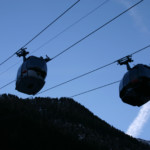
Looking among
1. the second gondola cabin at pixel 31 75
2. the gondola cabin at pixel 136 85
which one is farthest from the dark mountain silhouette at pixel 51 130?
the gondola cabin at pixel 136 85

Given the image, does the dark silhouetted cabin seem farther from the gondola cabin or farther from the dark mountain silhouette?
the dark mountain silhouette

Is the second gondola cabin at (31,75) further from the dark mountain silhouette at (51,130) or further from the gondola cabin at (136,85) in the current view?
the dark mountain silhouette at (51,130)

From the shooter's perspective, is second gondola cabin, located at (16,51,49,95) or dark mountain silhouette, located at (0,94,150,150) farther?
dark mountain silhouette, located at (0,94,150,150)

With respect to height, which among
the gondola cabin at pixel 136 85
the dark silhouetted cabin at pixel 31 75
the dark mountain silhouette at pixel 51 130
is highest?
the dark mountain silhouette at pixel 51 130

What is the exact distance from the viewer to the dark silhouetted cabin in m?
11.7

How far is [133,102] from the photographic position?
441 inches

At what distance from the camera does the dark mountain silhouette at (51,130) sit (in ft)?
259

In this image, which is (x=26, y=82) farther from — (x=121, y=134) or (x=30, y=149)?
(x=121, y=134)

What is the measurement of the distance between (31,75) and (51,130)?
290 ft

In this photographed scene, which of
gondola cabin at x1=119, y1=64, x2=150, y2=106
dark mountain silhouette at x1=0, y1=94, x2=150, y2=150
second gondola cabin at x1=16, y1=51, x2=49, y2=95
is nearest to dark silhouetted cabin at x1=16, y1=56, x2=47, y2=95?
second gondola cabin at x1=16, y1=51, x2=49, y2=95

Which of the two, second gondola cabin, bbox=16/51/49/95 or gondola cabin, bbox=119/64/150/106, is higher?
second gondola cabin, bbox=16/51/49/95

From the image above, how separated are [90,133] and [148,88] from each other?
127581 millimetres

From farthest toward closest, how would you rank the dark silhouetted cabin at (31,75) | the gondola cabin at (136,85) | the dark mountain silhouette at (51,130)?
the dark mountain silhouette at (51,130)
the dark silhouetted cabin at (31,75)
the gondola cabin at (136,85)

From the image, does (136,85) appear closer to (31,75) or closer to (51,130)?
(31,75)
